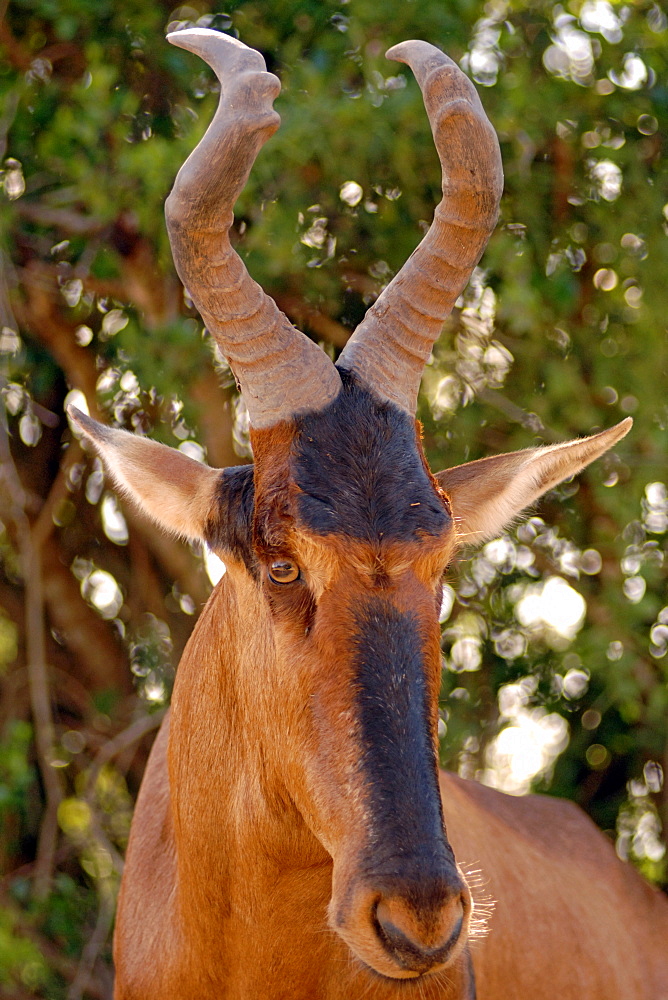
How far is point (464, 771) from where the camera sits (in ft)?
23.4

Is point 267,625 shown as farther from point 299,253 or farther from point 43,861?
point 43,861

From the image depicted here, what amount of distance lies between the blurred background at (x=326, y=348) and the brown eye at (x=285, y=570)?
2.37 m

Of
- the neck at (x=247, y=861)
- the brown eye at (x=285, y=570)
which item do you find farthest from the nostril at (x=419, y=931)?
the brown eye at (x=285, y=570)

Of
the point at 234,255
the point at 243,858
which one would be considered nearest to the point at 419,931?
the point at 243,858

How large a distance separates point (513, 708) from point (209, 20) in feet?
13.4

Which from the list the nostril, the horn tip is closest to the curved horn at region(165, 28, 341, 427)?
the horn tip

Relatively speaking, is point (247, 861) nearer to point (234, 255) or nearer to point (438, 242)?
point (234, 255)

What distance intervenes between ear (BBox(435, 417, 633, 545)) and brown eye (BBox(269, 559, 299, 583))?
0.79 metres

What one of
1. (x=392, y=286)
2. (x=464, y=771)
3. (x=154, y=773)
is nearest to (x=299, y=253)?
(x=392, y=286)

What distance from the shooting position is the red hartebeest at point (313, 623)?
2.84m

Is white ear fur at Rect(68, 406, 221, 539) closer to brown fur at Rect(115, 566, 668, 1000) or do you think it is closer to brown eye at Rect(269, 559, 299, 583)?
brown fur at Rect(115, 566, 668, 1000)

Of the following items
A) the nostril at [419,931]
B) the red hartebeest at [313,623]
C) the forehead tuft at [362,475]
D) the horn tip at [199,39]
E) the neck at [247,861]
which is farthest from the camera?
the horn tip at [199,39]

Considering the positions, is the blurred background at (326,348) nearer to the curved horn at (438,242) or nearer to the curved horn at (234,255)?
the curved horn at (438,242)

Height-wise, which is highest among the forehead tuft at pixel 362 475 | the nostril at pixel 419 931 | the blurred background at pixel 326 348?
the forehead tuft at pixel 362 475
